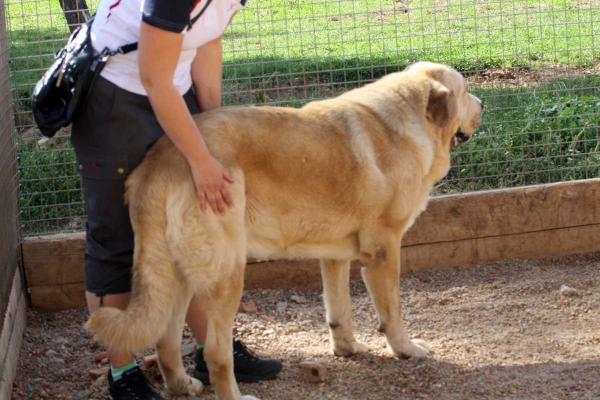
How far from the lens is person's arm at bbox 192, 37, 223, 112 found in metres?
3.43

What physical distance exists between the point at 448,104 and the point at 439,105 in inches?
2.2

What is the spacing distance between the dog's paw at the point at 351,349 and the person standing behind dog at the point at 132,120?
105 cm

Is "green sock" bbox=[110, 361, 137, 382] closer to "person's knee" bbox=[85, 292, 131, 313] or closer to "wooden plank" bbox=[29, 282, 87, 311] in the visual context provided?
"person's knee" bbox=[85, 292, 131, 313]

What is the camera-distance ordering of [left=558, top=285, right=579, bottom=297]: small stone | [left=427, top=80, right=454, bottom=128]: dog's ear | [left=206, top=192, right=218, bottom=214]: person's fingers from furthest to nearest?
[left=558, top=285, right=579, bottom=297]: small stone
[left=427, top=80, right=454, bottom=128]: dog's ear
[left=206, top=192, right=218, bottom=214]: person's fingers

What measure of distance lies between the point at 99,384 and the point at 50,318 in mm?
1081

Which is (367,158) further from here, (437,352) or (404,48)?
(404,48)

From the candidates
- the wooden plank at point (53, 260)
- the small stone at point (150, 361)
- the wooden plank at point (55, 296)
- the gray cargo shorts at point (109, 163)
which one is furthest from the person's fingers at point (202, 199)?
the wooden plank at point (55, 296)

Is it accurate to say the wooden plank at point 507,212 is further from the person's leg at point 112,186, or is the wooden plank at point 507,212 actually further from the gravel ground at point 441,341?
the person's leg at point 112,186

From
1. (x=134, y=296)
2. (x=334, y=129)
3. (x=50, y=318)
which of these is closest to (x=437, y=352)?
(x=334, y=129)

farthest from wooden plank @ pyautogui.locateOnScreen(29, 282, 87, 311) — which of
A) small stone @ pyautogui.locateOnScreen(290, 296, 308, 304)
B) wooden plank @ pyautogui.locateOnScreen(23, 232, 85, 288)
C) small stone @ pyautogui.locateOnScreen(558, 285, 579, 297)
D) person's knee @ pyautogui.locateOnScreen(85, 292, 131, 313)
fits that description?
small stone @ pyautogui.locateOnScreen(558, 285, 579, 297)

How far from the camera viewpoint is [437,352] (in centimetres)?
394

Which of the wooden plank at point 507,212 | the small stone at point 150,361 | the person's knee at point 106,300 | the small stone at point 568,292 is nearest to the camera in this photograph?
the person's knee at point 106,300

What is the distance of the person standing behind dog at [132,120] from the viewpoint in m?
2.80

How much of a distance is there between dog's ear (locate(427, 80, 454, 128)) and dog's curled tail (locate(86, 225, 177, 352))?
1.54 m
